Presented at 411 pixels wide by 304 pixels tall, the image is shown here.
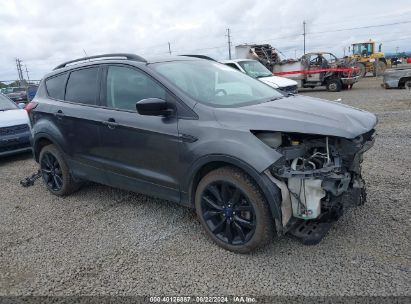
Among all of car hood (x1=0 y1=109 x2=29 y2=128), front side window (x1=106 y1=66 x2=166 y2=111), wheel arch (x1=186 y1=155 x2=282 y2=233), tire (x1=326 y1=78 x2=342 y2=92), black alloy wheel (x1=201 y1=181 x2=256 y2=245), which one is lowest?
tire (x1=326 y1=78 x2=342 y2=92)

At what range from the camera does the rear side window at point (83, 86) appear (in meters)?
4.29

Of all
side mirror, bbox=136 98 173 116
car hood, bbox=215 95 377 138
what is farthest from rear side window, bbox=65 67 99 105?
car hood, bbox=215 95 377 138

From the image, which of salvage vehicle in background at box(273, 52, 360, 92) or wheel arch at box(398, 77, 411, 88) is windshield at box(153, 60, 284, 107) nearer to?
wheel arch at box(398, 77, 411, 88)

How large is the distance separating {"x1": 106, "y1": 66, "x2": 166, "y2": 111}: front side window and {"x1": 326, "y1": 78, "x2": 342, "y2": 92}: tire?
56.2 ft

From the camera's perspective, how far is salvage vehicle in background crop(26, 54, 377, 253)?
2.94 metres

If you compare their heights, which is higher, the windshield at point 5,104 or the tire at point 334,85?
the windshield at point 5,104

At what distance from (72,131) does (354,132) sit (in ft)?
10.7

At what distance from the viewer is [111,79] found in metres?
4.10

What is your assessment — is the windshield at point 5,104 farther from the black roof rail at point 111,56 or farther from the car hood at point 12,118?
the black roof rail at point 111,56

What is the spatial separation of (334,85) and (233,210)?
17.7 metres

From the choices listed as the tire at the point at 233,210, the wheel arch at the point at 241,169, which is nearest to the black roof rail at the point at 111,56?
the wheel arch at the point at 241,169

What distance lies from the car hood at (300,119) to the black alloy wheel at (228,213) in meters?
0.57

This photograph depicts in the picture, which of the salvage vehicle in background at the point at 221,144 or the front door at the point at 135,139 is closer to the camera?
the salvage vehicle in background at the point at 221,144

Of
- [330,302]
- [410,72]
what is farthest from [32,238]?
[410,72]
